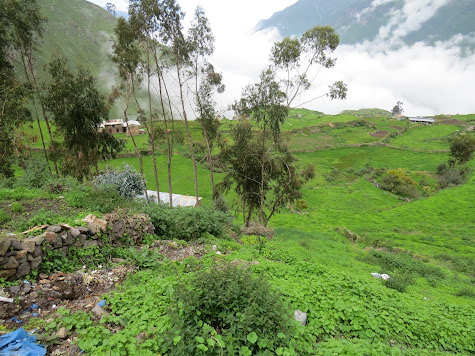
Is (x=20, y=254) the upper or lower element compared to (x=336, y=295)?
upper

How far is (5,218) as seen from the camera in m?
9.27

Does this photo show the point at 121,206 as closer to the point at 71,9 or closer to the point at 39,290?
the point at 39,290

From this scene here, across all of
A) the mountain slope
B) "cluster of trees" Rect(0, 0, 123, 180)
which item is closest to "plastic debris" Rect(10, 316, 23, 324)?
"cluster of trees" Rect(0, 0, 123, 180)

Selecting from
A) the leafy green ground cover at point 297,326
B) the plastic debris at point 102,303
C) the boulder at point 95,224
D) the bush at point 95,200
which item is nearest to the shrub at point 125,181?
the bush at point 95,200

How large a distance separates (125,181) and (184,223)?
220 inches

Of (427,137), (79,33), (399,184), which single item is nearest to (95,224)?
(399,184)

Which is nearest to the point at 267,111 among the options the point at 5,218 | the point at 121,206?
the point at 121,206

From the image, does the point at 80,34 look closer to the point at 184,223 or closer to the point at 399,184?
the point at 399,184

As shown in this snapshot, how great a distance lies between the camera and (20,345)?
4.20m

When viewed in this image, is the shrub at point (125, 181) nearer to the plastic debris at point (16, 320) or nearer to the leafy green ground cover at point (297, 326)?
the leafy green ground cover at point (297, 326)

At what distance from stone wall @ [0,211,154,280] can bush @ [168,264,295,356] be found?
4.55 meters

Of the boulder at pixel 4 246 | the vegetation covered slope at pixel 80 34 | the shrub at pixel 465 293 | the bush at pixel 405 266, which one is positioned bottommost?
the bush at pixel 405 266

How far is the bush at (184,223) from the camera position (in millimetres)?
11320

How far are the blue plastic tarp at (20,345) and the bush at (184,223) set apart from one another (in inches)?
261
